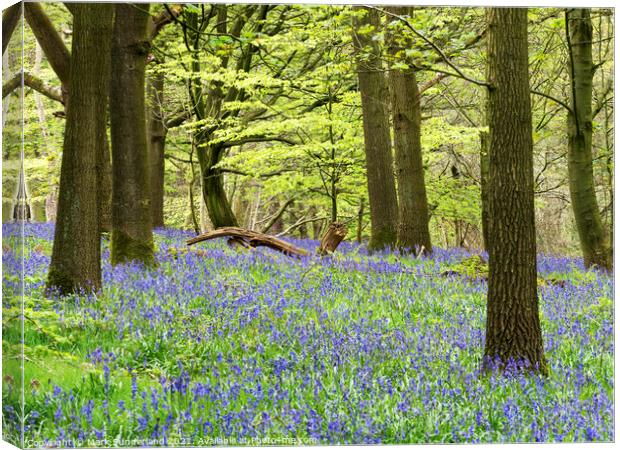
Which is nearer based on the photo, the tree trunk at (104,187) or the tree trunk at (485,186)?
the tree trunk at (104,187)

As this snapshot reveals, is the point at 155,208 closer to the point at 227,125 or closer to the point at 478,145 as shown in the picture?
the point at 227,125

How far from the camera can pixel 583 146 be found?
23.0ft

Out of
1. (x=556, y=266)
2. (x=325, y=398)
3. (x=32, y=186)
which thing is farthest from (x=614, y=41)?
(x=32, y=186)

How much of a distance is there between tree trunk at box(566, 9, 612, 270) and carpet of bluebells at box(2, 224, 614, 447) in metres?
0.31

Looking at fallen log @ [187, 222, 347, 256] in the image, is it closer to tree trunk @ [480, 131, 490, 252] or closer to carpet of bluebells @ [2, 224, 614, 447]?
tree trunk @ [480, 131, 490, 252]

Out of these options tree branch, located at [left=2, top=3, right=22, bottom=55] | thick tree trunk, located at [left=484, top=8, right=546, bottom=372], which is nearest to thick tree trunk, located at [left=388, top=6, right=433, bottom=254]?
thick tree trunk, located at [left=484, top=8, right=546, bottom=372]

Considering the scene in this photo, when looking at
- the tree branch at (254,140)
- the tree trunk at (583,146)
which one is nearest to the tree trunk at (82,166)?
the tree trunk at (583,146)

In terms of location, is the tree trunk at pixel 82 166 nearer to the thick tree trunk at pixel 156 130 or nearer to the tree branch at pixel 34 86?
the tree branch at pixel 34 86

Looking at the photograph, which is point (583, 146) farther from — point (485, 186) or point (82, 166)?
point (82, 166)

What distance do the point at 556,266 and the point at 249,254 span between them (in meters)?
3.52

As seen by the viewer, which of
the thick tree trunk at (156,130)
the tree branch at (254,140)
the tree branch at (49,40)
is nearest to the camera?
the tree branch at (49,40)

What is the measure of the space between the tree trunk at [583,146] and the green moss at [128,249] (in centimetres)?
451

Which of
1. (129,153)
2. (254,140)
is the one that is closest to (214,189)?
(254,140)

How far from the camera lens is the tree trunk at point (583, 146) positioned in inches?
243
